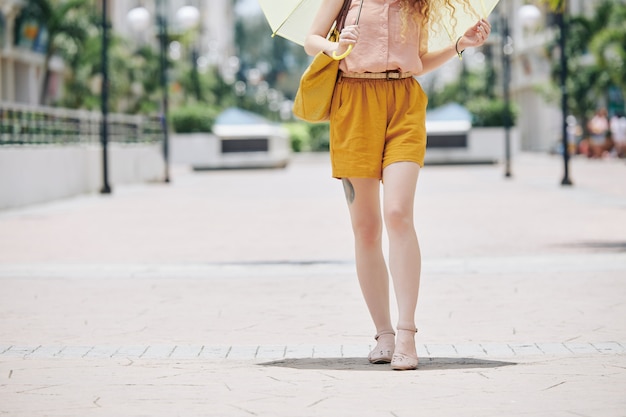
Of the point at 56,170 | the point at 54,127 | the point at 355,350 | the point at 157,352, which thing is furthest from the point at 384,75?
the point at 54,127

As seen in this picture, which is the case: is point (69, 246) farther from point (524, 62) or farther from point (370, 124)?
point (524, 62)

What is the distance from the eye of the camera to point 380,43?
5.79 m

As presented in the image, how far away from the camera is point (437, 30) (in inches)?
242

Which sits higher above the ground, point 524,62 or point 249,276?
point 524,62

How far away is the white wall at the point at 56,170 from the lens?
19.9 m

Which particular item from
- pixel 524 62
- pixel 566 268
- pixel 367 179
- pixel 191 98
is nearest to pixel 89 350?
pixel 367 179

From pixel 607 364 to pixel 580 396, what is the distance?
80cm

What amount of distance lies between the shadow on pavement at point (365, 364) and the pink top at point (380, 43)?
51.4 inches

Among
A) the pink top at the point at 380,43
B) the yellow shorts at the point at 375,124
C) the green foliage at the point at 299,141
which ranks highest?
the pink top at the point at 380,43

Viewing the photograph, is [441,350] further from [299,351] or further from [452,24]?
Result: [452,24]

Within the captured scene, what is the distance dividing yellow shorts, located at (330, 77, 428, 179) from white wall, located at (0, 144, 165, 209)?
14286 millimetres

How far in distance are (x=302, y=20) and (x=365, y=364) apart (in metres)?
1.63

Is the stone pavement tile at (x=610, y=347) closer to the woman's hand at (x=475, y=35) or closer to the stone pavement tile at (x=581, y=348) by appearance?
the stone pavement tile at (x=581, y=348)

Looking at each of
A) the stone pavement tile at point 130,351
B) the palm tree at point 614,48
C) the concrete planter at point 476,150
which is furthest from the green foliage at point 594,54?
the stone pavement tile at point 130,351
